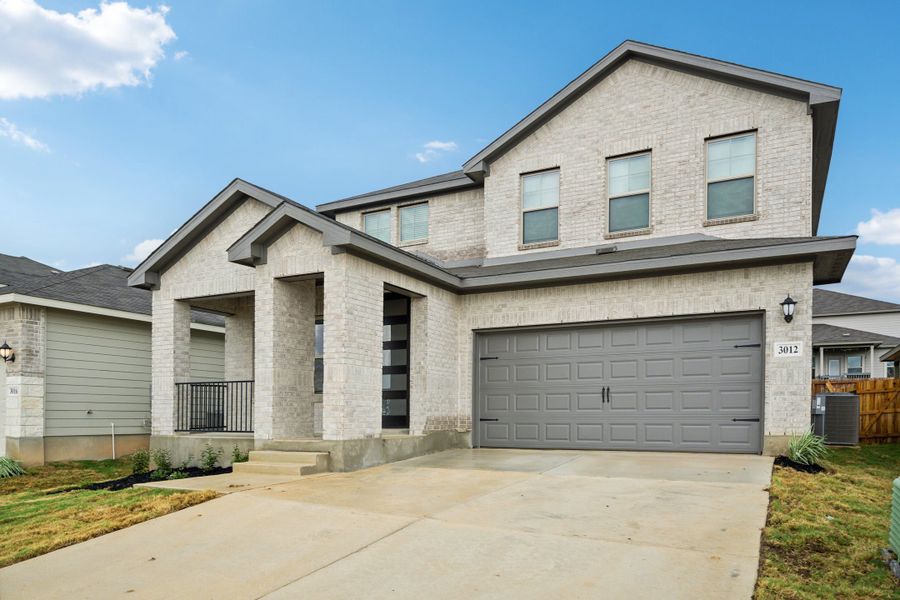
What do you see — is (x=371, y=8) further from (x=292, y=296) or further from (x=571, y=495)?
(x=571, y=495)

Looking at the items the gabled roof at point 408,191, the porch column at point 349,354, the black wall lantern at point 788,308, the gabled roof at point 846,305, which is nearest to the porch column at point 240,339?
the gabled roof at point 408,191

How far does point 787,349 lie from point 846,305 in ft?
90.7

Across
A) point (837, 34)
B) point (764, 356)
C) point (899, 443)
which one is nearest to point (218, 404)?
point (764, 356)

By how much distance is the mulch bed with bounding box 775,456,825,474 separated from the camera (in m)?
9.12

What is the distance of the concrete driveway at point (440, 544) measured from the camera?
15.0ft

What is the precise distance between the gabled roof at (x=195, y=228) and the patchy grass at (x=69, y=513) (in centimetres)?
438

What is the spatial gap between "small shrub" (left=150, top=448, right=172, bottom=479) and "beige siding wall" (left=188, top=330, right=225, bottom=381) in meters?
4.89

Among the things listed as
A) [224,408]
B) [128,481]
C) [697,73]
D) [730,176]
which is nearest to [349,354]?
[128,481]

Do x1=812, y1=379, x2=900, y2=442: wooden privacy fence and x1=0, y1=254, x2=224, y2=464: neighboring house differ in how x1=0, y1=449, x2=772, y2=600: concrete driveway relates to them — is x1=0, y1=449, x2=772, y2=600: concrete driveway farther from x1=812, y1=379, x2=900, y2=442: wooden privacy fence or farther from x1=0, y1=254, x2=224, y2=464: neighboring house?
x1=812, y1=379, x2=900, y2=442: wooden privacy fence

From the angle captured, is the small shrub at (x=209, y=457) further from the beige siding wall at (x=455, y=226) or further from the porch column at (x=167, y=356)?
the beige siding wall at (x=455, y=226)

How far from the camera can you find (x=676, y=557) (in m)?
4.95

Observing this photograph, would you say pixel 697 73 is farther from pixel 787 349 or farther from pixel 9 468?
pixel 9 468

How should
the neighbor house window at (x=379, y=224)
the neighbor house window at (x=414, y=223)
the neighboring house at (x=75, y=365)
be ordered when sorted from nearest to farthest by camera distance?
the neighboring house at (x=75, y=365)
the neighbor house window at (x=414, y=223)
the neighbor house window at (x=379, y=224)

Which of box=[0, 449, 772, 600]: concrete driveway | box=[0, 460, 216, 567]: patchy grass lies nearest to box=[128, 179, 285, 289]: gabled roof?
box=[0, 460, 216, 567]: patchy grass
